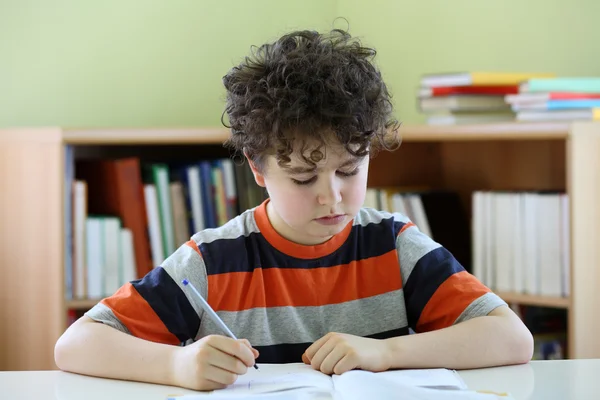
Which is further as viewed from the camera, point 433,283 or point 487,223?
point 487,223

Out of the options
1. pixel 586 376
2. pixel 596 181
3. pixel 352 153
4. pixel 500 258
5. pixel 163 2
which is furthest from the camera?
pixel 163 2

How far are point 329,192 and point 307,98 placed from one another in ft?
0.43

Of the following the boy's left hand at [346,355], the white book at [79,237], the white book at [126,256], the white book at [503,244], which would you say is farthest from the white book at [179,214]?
the boy's left hand at [346,355]

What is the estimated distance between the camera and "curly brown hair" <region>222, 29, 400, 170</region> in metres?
1.08

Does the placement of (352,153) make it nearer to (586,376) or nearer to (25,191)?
(586,376)

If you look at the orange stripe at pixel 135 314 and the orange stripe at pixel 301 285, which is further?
the orange stripe at pixel 301 285

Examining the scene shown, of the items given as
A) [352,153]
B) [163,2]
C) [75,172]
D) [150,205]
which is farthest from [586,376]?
[163,2]

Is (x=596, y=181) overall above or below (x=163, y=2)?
below

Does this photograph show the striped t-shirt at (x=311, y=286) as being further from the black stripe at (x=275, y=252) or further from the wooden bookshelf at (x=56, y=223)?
the wooden bookshelf at (x=56, y=223)

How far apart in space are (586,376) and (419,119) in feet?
5.58

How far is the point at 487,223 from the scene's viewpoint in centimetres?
208

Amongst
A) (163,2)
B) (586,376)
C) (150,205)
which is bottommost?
(586,376)

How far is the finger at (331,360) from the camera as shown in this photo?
95cm

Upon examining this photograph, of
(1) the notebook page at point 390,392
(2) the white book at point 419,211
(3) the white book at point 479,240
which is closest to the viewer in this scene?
(1) the notebook page at point 390,392
